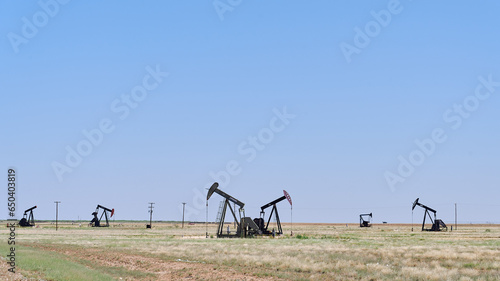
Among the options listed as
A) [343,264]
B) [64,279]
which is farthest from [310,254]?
[64,279]

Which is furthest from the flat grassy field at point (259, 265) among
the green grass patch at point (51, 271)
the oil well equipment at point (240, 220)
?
the oil well equipment at point (240, 220)

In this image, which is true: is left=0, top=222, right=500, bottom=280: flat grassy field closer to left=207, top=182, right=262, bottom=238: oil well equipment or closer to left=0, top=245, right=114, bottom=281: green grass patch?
left=0, top=245, right=114, bottom=281: green grass patch

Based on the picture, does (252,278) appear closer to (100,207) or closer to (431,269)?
(431,269)

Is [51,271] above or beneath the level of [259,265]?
above

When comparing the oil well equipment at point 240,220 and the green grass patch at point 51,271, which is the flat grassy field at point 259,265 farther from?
the oil well equipment at point 240,220

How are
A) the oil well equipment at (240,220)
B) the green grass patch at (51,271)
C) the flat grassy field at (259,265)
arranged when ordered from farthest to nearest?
the oil well equipment at (240,220), the flat grassy field at (259,265), the green grass patch at (51,271)

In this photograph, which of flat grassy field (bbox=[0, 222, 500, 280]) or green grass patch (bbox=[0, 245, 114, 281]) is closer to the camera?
green grass patch (bbox=[0, 245, 114, 281])

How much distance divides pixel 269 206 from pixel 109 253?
113 ft

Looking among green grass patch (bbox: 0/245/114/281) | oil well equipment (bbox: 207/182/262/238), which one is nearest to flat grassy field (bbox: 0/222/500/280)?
green grass patch (bbox: 0/245/114/281)

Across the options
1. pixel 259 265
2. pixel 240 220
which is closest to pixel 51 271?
pixel 259 265

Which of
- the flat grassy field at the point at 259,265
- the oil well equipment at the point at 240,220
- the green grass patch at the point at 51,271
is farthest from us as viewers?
the oil well equipment at the point at 240,220

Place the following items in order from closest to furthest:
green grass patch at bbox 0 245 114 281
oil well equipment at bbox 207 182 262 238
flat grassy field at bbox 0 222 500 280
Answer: green grass patch at bbox 0 245 114 281 → flat grassy field at bbox 0 222 500 280 → oil well equipment at bbox 207 182 262 238

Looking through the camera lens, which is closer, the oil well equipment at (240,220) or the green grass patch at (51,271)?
the green grass patch at (51,271)

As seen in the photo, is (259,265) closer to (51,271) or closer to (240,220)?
(51,271)
